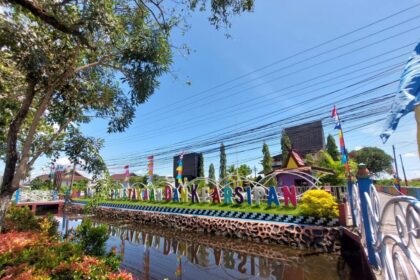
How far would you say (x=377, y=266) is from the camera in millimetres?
4418

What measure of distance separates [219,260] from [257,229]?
2785 millimetres

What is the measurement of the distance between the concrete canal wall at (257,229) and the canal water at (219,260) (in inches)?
14.8

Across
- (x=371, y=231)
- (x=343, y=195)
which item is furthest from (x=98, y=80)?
(x=343, y=195)

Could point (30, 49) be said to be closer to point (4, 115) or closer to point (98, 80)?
point (98, 80)

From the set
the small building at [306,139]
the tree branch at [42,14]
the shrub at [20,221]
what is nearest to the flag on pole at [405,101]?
the tree branch at [42,14]

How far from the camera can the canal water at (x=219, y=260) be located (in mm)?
7129

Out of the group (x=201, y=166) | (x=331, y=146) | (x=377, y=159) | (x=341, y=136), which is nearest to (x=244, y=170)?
(x=201, y=166)

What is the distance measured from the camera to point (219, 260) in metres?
8.59

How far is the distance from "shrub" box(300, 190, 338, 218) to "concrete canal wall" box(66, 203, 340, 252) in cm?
50

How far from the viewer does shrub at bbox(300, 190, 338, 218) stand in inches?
368

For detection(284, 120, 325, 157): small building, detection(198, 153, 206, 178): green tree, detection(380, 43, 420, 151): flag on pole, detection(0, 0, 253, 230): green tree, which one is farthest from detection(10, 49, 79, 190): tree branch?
detection(198, 153, 206, 178): green tree

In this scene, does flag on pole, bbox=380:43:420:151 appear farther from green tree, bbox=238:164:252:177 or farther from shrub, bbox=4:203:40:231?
green tree, bbox=238:164:252:177

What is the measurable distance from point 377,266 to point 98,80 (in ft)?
22.8

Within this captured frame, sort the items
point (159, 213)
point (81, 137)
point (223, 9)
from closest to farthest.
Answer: point (223, 9), point (81, 137), point (159, 213)
